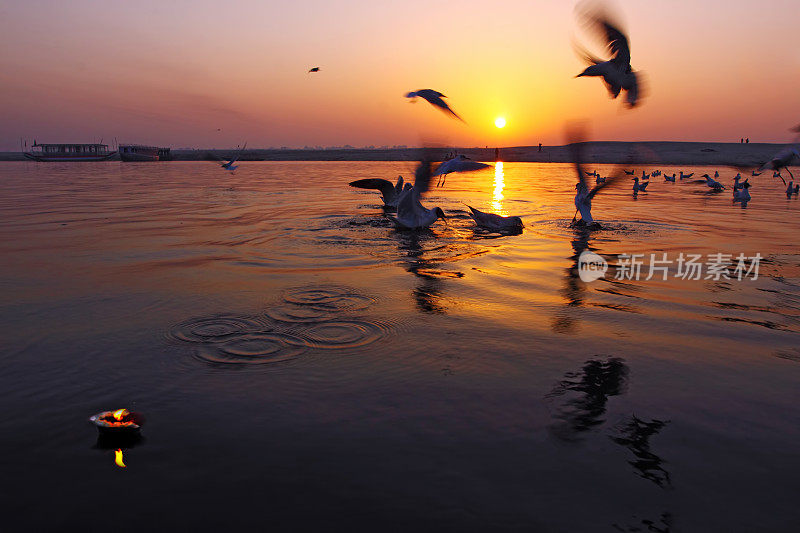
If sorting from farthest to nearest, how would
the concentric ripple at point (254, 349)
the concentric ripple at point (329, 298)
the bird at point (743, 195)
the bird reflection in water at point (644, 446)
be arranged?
the bird at point (743, 195) < the concentric ripple at point (329, 298) < the concentric ripple at point (254, 349) < the bird reflection in water at point (644, 446)

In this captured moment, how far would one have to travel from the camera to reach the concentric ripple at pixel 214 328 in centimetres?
528

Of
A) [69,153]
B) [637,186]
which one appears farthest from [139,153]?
[637,186]

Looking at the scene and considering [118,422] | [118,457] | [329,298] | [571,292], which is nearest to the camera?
[118,457]

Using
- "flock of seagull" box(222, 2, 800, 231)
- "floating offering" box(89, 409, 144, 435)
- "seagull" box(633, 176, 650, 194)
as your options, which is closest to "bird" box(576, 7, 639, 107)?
"flock of seagull" box(222, 2, 800, 231)

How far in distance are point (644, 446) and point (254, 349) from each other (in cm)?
336

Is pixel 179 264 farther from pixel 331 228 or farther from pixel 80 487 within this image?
pixel 80 487

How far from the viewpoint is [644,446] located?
332 centimetres

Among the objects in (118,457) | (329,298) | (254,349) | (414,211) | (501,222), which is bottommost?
(118,457)

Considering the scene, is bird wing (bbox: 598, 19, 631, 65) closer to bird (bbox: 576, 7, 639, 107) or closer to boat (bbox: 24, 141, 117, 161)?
bird (bbox: 576, 7, 639, 107)

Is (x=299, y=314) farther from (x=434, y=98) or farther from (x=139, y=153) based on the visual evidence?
(x=139, y=153)

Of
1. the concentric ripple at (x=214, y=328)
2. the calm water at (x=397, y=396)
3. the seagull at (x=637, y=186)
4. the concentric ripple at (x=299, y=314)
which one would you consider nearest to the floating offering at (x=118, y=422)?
the calm water at (x=397, y=396)

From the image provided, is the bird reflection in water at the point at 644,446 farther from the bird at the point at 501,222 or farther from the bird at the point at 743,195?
the bird at the point at 743,195

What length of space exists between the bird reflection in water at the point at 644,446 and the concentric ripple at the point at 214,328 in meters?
3.57

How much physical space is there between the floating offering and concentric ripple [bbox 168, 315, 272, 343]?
5.98ft
